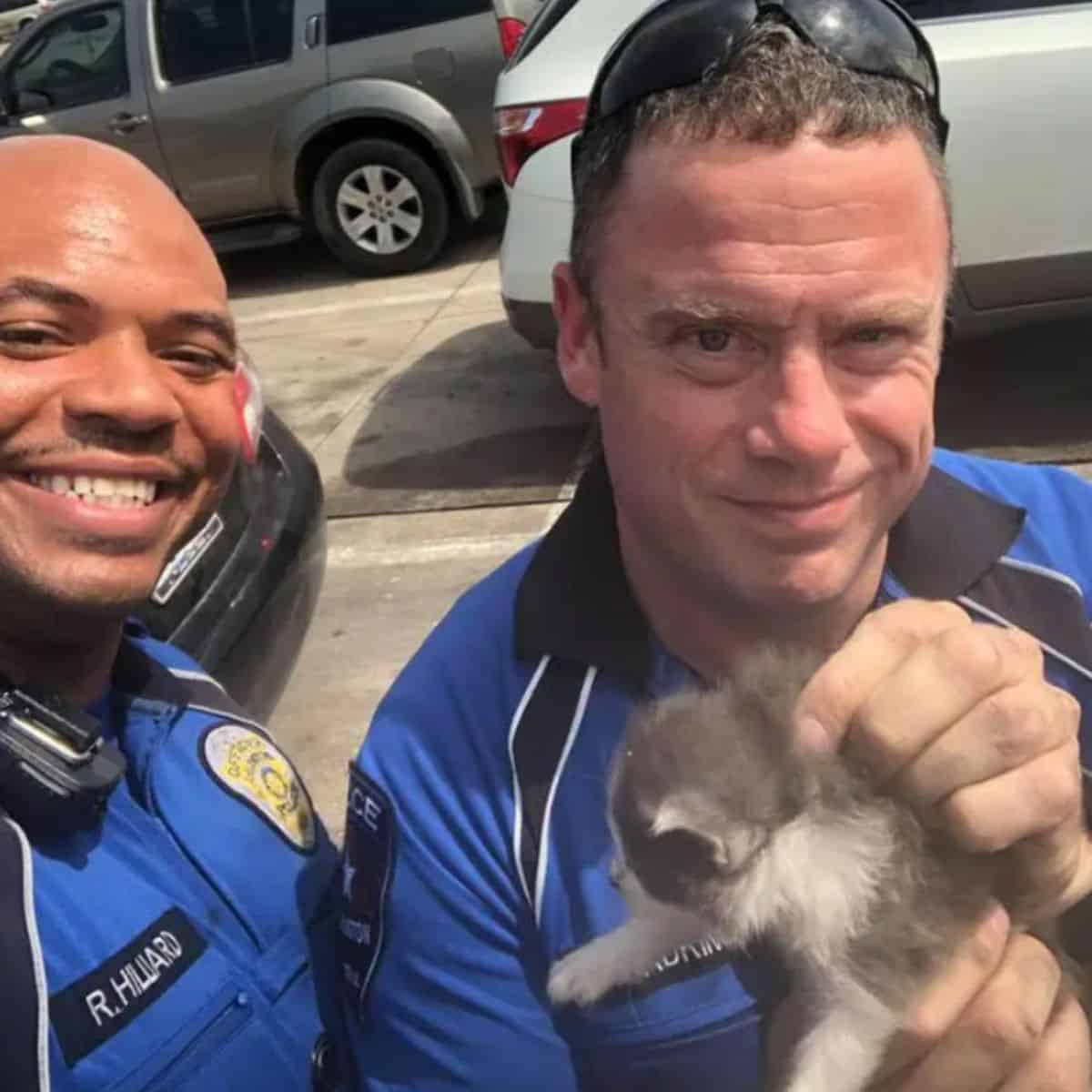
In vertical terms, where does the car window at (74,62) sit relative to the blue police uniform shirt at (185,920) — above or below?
below

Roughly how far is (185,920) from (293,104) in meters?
7.91

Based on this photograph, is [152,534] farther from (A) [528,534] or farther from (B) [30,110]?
(B) [30,110]

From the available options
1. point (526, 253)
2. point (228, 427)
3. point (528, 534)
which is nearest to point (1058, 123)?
point (526, 253)

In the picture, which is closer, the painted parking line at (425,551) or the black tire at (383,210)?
the painted parking line at (425,551)

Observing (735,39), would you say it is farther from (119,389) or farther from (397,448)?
(397,448)

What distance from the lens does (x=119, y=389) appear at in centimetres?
155

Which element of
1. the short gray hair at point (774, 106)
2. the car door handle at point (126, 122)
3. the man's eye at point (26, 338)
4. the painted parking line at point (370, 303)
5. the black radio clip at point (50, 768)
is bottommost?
the painted parking line at point (370, 303)

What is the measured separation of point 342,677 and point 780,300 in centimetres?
349

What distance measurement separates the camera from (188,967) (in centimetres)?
148

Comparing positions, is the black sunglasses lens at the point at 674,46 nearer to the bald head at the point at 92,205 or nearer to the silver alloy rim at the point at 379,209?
the bald head at the point at 92,205

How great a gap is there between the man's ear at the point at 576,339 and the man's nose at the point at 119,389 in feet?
1.61

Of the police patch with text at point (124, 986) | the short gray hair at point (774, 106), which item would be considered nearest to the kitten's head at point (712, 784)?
the short gray hair at point (774, 106)

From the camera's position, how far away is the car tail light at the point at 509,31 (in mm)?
8125

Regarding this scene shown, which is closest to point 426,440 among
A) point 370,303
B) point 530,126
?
point 530,126
